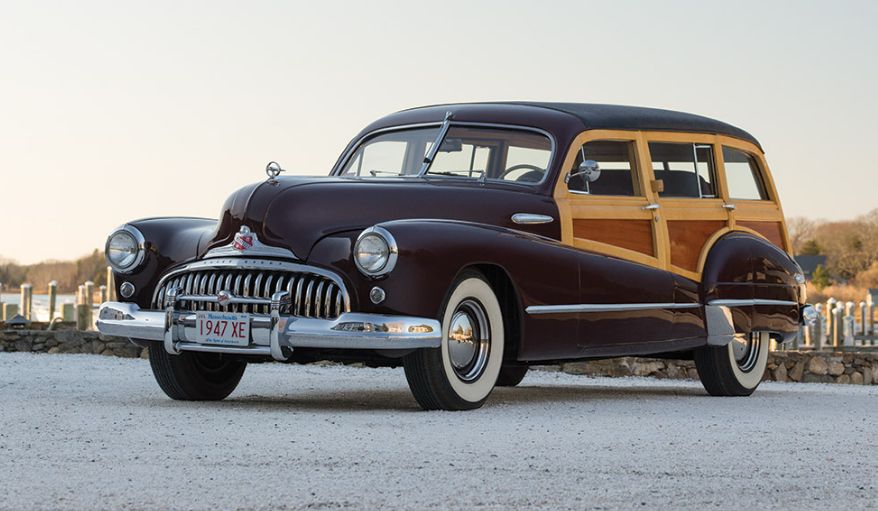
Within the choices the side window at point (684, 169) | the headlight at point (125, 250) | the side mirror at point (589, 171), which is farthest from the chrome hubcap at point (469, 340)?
the side window at point (684, 169)

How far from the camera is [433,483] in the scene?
5.01 metres

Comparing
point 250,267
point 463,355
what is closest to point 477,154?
point 463,355

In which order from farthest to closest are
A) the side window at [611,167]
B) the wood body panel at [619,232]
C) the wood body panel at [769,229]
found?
the wood body panel at [769,229] < the side window at [611,167] < the wood body panel at [619,232]

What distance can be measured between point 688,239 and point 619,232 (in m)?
0.89

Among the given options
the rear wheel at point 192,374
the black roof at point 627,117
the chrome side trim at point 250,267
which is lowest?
the rear wheel at point 192,374

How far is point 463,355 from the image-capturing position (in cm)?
779

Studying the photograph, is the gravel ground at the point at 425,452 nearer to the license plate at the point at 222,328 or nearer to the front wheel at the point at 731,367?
the license plate at the point at 222,328

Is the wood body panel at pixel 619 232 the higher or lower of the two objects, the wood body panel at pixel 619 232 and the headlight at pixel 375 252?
the higher

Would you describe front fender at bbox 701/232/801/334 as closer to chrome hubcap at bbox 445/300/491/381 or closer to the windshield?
the windshield

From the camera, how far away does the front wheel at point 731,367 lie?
10.2m

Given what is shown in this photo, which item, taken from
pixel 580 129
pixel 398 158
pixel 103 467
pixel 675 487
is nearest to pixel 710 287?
pixel 580 129

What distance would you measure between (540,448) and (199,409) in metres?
2.63

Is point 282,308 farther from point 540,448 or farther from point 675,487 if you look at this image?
point 675,487

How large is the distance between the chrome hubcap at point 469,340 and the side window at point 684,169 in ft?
8.02
